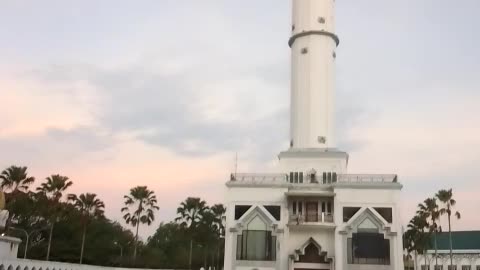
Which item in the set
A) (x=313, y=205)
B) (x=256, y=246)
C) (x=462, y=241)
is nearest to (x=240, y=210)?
(x=256, y=246)

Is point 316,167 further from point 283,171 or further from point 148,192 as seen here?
point 148,192

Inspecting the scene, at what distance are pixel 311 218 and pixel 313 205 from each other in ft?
3.50

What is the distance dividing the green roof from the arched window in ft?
146

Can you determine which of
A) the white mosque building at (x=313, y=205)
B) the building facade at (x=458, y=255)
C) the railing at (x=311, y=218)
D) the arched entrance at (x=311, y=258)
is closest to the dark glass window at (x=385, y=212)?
the white mosque building at (x=313, y=205)

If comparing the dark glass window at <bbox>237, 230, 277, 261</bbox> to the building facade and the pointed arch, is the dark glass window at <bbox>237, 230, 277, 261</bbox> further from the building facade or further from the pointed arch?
the building facade

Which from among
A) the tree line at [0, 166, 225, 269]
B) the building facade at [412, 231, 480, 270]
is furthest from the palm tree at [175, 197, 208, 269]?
the building facade at [412, 231, 480, 270]

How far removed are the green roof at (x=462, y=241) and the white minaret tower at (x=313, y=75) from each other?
41166mm

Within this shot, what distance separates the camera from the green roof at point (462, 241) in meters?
72.5

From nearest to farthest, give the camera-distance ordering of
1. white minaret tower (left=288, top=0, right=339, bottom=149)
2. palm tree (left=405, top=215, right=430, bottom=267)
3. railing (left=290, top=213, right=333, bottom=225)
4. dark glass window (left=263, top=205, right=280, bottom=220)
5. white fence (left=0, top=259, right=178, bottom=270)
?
white fence (left=0, top=259, right=178, bottom=270) < railing (left=290, top=213, right=333, bottom=225) < dark glass window (left=263, top=205, right=280, bottom=220) < white minaret tower (left=288, top=0, right=339, bottom=149) < palm tree (left=405, top=215, right=430, bottom=267)

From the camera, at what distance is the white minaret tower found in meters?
41.0

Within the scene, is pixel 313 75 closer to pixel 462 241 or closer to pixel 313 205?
pixel 313 205

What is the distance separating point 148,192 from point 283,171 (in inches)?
738

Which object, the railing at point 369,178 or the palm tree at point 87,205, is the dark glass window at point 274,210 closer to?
the railing at point 369,178

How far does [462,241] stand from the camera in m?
73.9
